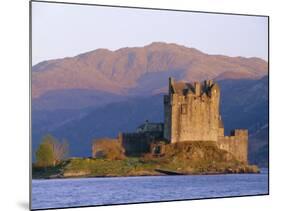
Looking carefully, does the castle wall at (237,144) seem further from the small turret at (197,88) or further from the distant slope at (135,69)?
the distant slope at (135,69)

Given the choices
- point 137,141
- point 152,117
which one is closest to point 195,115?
point 152,117

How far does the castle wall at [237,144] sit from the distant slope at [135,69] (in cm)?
75

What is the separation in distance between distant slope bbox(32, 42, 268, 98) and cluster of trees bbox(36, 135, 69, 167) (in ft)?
1.93

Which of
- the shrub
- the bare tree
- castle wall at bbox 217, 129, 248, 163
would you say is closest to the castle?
castle wall at bbox 217, 129, 248, 163

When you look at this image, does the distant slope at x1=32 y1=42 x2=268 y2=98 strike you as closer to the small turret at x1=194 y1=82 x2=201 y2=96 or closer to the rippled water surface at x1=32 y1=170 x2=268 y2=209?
the small turret at x1=194 y1=82 x2=201 y2=96

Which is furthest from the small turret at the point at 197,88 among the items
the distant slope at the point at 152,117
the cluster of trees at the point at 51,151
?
the cluster of trees at the point at 51,151

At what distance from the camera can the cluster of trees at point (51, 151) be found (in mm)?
10305

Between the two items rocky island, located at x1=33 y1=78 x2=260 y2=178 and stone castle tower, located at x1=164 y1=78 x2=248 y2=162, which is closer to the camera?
rocky island, located at x1=33 y1=78 x2=260 y2=178

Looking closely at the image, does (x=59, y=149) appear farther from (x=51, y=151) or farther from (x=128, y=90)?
(x=128, y=90)

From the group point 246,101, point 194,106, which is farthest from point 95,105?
point 246,101

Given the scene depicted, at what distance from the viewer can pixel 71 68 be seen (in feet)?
34.9

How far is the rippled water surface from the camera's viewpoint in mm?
10352
